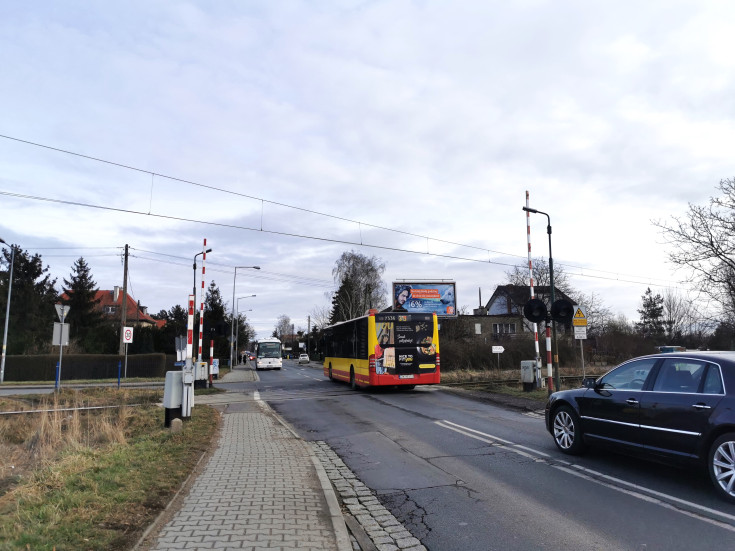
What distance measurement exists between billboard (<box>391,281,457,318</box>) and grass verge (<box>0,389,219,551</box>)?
32.7 meters

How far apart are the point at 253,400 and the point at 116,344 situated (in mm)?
33753

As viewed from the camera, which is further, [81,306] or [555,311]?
[81,306]

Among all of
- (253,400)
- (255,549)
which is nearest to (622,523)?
(255,549)

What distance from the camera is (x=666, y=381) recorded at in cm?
648

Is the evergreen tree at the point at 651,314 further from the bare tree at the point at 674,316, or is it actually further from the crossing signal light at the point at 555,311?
the crossing signal light at the point at 555,311

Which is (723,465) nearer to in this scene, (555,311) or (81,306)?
(555,311)

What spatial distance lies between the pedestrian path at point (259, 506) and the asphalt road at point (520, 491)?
797mm

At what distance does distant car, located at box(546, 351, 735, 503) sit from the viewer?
559cm

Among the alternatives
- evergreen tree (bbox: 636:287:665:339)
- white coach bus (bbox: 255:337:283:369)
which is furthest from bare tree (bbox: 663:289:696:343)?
white coach bus (bbox: 255:337:283:369)

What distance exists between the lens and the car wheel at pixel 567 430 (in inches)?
306

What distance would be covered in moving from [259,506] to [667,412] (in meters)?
4.75

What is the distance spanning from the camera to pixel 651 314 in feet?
224

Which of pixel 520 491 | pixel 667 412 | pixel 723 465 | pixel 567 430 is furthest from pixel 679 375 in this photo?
pixel 520 491

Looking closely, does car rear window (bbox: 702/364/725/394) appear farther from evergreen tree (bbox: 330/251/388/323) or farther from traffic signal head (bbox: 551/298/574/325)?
evergreen tree (bbox: 330/251/388/323)
